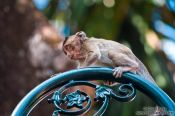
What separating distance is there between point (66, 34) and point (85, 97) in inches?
147

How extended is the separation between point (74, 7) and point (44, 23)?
1.04m

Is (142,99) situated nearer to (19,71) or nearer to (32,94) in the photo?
(19,71)

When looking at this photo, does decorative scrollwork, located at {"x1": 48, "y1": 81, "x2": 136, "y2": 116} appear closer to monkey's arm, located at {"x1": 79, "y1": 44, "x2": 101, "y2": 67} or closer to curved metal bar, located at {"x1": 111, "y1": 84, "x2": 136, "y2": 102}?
curved metal bar, located at {"x1": 111, "y1": 84, "x2": 136, "y2": 102}

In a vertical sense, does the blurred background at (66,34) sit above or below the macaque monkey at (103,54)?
above

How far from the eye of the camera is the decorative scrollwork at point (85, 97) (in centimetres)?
296

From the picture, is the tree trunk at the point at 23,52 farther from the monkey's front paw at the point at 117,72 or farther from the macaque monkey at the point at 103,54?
the monkey's front paw at the point at 117,72

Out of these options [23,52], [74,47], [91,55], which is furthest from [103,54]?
[23,52]

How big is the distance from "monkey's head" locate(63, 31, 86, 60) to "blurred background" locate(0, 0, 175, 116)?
84.3 inches

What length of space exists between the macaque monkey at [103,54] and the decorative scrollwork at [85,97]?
237 mm

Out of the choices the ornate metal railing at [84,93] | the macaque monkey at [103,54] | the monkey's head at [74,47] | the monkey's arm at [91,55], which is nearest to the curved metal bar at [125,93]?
the ornate metal railing at [84,93]

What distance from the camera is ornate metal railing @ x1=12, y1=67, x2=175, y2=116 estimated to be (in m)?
2.96

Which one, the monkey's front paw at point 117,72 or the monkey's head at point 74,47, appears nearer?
the monkey's front paw at point 117,72

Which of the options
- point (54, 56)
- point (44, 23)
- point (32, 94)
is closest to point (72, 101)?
point (32, 94)

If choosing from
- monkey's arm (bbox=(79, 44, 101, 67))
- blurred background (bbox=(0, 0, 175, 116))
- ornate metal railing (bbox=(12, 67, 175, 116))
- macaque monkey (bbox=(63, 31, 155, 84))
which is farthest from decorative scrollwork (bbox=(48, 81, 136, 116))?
blurred background (bbox=(0, 0, 175, 116))
